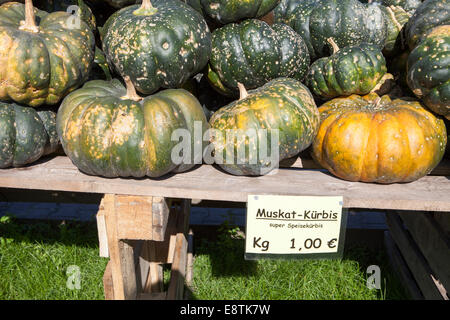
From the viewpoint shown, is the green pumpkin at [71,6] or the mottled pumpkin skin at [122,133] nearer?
the mottled pumpkin skin at [122,133]

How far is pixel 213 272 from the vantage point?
297 cm

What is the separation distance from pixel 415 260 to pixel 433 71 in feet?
5.11

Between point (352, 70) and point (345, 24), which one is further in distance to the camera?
point (345, 24)

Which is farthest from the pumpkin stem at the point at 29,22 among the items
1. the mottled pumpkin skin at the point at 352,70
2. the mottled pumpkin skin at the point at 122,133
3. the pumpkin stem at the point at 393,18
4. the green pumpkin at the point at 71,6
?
the pumpkin stem at the point at 393,18

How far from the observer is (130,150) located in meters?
1.50

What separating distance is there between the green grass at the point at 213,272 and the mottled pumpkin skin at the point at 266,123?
1.40m

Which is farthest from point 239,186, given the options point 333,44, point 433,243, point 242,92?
point 433,243

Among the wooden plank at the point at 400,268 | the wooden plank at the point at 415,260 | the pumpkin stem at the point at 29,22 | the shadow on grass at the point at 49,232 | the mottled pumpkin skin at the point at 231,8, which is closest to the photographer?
the pumpkin stem at the point at 29,22

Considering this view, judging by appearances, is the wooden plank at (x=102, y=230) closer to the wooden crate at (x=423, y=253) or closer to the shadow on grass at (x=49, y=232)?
the shadow on grass at (x=49, y=232)

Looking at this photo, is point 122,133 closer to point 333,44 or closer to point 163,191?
point 163,191

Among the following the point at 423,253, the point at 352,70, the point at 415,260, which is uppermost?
the point at 352,70

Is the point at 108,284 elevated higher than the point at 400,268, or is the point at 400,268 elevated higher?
the point at 108,284

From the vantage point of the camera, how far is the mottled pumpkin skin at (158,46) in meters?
1.55
